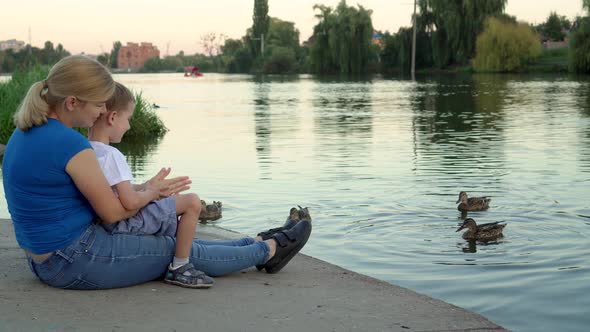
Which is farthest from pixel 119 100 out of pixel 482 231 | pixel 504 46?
pixel 504 46

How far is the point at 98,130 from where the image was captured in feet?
14.7

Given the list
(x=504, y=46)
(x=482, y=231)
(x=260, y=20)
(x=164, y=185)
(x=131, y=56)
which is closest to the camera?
(x=164, y=185)

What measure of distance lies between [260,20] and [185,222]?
4061 inches

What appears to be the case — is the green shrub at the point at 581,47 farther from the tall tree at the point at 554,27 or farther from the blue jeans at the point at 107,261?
the blue jeans at the point at 107,261

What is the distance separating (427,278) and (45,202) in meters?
2.81

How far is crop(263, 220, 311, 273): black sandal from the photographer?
493 centimetres

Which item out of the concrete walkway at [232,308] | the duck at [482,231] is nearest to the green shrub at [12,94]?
the duck at [482,231]

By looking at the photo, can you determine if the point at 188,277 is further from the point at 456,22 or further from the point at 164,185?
the point at 456,22

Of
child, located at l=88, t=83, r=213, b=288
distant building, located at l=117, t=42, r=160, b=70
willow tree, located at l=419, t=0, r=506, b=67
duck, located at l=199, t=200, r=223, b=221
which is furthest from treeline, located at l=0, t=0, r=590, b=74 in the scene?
distant building, located at l=117, t=42, r=160, b=70

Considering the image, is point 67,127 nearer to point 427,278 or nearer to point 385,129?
point 427,278

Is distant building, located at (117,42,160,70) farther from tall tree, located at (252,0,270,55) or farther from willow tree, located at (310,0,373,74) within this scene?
willow tree, located at (310,0,373,74)

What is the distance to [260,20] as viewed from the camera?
348 feet

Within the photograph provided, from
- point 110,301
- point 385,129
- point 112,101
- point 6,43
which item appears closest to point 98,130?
point 112,101

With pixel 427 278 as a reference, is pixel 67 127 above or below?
above
